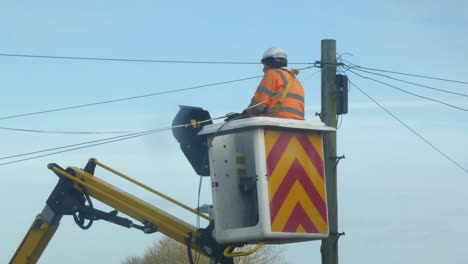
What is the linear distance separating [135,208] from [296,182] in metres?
1.50

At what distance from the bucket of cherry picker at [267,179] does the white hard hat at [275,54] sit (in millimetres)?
758

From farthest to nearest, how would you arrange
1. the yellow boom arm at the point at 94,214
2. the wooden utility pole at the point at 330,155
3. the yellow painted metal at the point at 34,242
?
the wooden utility pole at the point at 330,155 < the yellow painted metal at the point at 34,242 < the yellow boom arm at the point at 94,214

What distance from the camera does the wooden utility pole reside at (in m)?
12.6

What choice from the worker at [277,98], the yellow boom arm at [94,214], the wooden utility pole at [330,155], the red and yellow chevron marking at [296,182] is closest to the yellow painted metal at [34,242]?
the yellow boom arm at [94,214]

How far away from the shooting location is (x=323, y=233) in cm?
852

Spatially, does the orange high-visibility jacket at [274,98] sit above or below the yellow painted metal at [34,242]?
above

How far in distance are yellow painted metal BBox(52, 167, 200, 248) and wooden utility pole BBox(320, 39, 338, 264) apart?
407 centimetres

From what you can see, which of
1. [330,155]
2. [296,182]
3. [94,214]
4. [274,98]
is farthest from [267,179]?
[330,155]

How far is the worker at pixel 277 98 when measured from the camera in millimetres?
8484

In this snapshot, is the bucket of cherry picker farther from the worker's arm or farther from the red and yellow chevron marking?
the worker's arm

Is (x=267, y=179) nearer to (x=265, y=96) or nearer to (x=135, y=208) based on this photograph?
(x=265, y=96)

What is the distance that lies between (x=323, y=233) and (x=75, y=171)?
2273mm

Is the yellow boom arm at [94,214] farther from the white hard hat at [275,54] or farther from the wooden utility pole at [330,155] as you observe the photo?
the wooden utility pole at [330,155]

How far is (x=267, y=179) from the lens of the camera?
7941 millimetres
